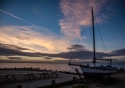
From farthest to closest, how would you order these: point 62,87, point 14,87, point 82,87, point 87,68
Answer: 1. point 87,68
2. point 62,87
3. point 14,87
4. point 82,87

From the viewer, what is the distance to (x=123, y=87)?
14578 millimetres

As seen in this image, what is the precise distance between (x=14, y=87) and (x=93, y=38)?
1883 cm

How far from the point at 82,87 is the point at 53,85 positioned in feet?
15.0

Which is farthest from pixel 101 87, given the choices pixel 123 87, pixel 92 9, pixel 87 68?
pixel 92 9

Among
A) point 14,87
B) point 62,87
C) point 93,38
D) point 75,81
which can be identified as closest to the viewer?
point 14,87

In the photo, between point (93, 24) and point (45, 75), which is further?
point (93, 24)

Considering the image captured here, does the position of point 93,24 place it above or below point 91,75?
above

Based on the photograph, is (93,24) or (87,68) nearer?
(87,68)

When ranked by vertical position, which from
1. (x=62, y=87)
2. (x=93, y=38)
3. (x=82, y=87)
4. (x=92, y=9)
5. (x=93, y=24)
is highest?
(x=92, y=9)

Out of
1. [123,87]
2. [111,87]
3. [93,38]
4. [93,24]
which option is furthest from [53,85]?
[93,24]

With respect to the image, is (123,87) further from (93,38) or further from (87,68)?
(93,38)

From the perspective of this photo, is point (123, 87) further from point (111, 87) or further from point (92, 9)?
point (92, 9)

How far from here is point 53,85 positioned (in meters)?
13.7

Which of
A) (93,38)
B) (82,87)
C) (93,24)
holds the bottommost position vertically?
(82,87)
